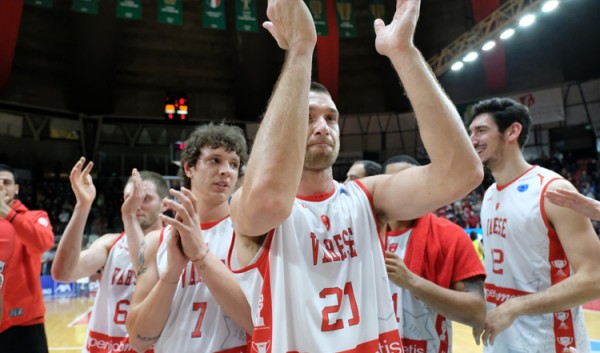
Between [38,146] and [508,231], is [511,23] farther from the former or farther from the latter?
[38,146]

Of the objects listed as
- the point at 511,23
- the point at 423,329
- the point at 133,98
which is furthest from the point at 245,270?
the point at 133,98

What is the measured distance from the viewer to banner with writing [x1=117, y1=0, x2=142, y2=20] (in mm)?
11906

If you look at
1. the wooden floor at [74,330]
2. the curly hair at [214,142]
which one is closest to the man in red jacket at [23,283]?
the curly hair at [214,142]

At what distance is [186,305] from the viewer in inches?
95.3

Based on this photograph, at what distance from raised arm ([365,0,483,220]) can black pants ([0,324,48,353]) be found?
3.49m

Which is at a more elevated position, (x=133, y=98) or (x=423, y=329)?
(x=133, y=98)

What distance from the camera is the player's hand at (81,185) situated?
10.5 ft

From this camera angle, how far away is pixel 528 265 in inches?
109

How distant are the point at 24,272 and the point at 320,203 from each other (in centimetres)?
313

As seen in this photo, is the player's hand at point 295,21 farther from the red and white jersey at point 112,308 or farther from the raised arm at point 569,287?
the red and white jersey at point 112,308

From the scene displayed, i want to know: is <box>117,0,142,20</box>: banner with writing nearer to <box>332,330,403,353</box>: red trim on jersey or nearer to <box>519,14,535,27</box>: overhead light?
<box>519,14,535,27</box>: overhead light

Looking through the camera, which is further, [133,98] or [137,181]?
[133,98]

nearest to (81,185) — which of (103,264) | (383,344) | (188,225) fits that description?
(103,264)

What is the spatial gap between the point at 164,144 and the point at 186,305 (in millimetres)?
20255
